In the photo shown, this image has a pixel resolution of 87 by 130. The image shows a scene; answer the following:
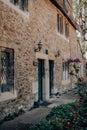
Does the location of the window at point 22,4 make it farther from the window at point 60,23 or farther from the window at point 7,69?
the window at point 60,23

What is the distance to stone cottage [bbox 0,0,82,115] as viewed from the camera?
287 inches

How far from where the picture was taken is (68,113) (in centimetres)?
652

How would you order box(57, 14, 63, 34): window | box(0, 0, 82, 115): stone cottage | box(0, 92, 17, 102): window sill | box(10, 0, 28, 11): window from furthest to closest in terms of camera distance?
box(57, 14, 63, 34): window < box(10, 0, 28, 11): window < box(0, 0, 82, 115): stone cottage < box(0, 92, 17, 102): window sill

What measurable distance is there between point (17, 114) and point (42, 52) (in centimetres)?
360

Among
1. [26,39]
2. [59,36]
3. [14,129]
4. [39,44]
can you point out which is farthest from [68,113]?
[59,36]

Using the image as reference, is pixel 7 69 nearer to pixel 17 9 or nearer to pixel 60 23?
pixel 17 9

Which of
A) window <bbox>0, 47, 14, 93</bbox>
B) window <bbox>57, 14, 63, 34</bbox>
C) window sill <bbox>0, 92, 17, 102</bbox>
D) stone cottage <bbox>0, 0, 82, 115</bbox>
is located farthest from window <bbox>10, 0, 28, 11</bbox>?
window <bbox>57, 14, 63, 34</bbox>

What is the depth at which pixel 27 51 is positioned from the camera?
8789 millimetres

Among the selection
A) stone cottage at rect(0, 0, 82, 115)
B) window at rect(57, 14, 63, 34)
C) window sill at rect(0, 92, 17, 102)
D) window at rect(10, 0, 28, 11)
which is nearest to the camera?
window sill at rect(0, 92, 17, 102)

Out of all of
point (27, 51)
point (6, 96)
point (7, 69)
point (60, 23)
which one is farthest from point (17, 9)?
point (60, 23)

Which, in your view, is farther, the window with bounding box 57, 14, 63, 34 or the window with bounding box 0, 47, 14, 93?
the window with bounding box 57, 14, 63, 34

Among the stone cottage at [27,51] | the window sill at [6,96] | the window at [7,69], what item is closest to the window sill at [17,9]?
the stone cottage at [27,51]

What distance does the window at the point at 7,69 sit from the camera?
24.0 ft

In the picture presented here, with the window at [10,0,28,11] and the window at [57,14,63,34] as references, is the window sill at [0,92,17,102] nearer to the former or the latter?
the window at [10,0,28,11]
